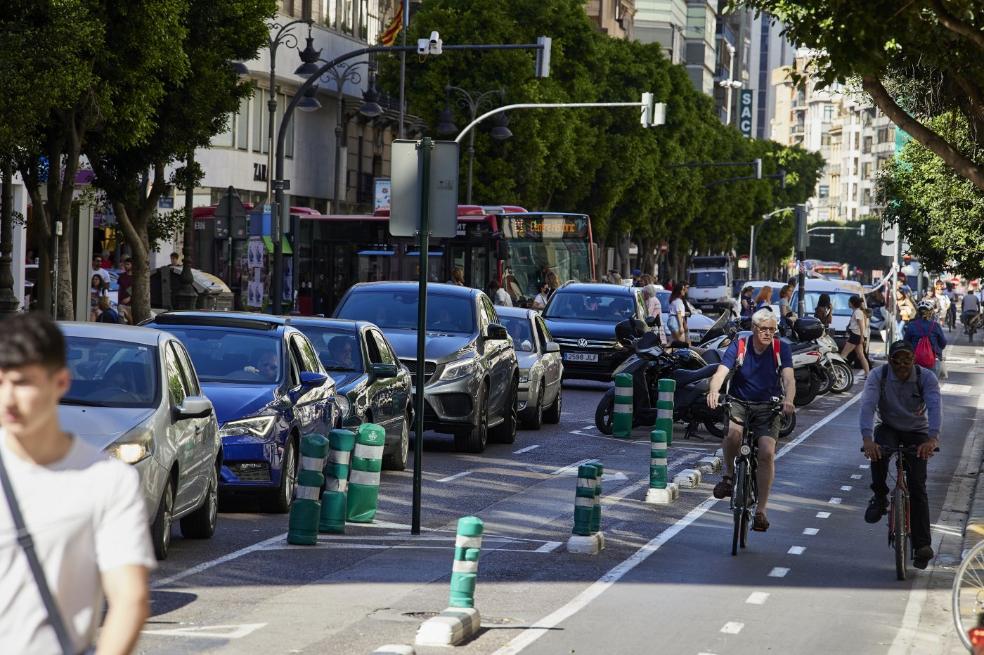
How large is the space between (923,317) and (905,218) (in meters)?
9.72

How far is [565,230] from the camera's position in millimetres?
46500

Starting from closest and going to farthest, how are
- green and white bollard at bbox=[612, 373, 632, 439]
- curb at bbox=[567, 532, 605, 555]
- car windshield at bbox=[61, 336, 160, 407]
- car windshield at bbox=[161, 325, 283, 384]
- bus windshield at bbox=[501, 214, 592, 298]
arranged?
car windshield at bbox=[61, 336, 160, 407] < curb at bbox=[567, 532, 605, 555] < car windshield at bbox=[161, 325, 283, 384] < green and white bollard at bbox=[612, 373, 632, 439] < bus windshield at bbox=[501, 214, 592, 298]

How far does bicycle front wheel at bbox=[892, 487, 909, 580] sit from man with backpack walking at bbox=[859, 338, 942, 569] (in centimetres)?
30

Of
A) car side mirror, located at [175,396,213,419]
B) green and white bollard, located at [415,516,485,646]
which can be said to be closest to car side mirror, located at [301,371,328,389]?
car side mirror, located at [175,396,213,419]

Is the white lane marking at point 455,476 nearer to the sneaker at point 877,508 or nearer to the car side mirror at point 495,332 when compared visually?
the car side mirror at point 495,332

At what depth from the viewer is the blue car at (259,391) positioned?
1469 cm

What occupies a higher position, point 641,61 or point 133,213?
point 641,61

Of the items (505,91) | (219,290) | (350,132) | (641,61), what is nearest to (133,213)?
(219,290)

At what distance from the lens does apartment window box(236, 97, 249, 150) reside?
61250 mm

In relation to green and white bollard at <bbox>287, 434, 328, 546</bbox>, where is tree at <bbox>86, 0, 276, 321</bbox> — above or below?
above

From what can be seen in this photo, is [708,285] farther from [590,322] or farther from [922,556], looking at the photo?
[922,556]

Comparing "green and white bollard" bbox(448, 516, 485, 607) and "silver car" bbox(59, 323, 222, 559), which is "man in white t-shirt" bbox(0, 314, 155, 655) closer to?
"green and white bollard" bbox(448, 516, 485, 607)

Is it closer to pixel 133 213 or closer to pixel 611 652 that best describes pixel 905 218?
pixel 133 213

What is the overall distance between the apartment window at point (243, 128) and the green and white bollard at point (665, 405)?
39.6 m
